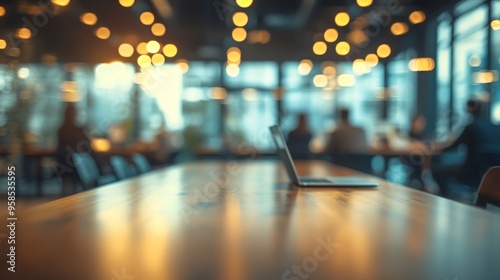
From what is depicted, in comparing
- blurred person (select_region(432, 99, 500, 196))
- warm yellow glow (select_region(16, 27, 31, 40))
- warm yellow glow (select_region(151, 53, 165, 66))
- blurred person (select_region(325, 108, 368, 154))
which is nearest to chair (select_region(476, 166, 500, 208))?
blurred person (select_region(432, 99, 500, 196))

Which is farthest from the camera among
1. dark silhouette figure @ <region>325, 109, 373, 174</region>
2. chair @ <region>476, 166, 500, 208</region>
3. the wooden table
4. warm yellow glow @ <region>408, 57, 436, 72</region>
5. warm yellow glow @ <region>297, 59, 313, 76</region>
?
warm yellow glow @ <region>297, 59, 313, 76</region>

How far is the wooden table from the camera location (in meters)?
0.74

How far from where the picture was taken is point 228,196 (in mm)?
1754

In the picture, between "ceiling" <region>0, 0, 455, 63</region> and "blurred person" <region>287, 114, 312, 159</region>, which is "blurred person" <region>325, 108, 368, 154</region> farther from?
"ceiling" <region>0, 0, 455, 63</region>

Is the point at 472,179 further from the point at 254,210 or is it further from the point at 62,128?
the point at 62,128

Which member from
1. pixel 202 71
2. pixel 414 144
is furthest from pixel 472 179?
pixel 202 71

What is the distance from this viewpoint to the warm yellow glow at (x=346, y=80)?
1062cm

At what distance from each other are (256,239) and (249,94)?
35.4 feet

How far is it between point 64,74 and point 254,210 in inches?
380

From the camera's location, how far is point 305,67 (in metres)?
10.6

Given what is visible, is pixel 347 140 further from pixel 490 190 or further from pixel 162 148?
pixel 490 190

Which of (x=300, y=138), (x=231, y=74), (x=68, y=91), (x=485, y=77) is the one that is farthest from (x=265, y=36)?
(x=485, y=77)

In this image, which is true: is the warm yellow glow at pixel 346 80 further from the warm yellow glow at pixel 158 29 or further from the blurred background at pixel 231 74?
the warm yellow glow at pixel 158 29

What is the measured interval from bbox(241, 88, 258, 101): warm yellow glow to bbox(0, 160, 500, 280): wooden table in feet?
33.0
